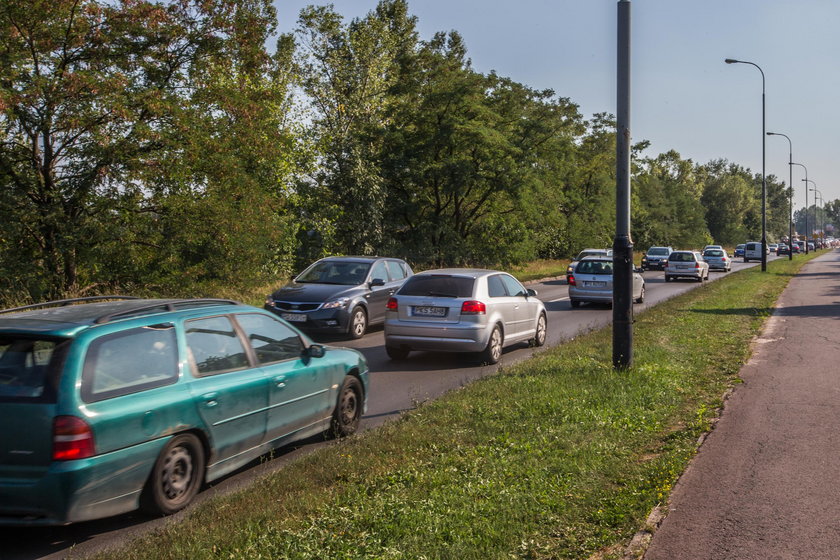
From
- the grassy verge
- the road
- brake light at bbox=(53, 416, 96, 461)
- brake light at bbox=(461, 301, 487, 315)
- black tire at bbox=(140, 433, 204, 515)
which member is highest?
brake light at bbox=(461, 301, 487, 315)

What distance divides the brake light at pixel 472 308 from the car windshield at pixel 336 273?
13.6ft

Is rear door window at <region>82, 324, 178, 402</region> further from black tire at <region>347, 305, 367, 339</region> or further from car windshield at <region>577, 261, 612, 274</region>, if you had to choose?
car windshield at <region>577, 261, 612, 274</region>

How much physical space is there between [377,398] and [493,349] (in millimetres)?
3303

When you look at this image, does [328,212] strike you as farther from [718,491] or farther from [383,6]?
[718,491]

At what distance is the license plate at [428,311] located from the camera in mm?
12234

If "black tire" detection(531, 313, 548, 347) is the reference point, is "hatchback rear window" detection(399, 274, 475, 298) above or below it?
above

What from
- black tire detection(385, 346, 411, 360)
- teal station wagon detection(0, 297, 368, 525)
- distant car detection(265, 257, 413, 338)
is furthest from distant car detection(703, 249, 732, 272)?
teal station wagon detection(0, 297, 368, 525)

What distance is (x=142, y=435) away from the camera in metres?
5.11

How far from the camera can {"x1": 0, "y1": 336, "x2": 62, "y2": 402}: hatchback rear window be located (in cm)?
480

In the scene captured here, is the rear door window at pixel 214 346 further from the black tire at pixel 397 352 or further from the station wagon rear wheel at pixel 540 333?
the station wagon rear wheel at pixel 540 333

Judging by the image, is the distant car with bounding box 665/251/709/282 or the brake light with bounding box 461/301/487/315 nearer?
the brake light with bounding box 461/301/487/315

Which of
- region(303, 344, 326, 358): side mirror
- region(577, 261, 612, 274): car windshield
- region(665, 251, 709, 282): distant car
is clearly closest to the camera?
region(303, 344, 326, 358): side mirror

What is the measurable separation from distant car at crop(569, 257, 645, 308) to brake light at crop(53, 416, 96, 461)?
19232mm

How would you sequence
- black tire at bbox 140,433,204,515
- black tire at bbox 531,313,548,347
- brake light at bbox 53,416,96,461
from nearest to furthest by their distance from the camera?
brake light at bbox 53,416,96,461 < black tire at bbox 140,433,204,515 < black tire at bbox 531,313,548,347
